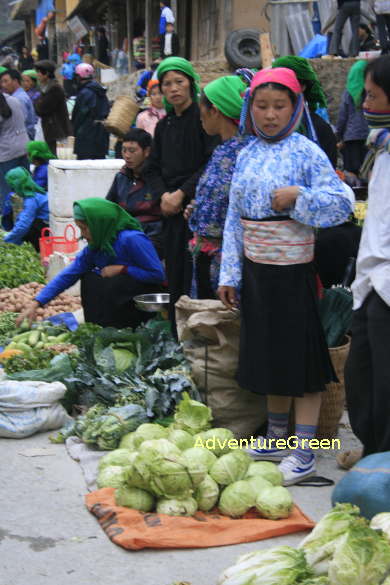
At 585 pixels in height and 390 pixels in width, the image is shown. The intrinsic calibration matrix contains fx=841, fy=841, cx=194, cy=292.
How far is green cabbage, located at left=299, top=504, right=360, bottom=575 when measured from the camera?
2.44 metres

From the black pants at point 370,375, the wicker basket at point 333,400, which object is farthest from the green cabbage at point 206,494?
the wicker basket at point 333,400

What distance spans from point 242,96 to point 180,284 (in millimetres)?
1423

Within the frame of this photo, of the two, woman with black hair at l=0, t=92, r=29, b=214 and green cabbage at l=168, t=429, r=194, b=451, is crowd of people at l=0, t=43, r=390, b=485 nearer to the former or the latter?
green cabbage at l=168, t=429, r=194, b=451

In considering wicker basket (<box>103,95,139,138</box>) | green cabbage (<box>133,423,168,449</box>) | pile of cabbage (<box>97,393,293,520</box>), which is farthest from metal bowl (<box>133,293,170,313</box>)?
wicker basket (<box>103,95,139,138</box>)

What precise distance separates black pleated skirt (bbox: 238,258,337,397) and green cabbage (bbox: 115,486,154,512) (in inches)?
30.9

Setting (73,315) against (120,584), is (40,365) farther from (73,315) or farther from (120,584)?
(120,584)

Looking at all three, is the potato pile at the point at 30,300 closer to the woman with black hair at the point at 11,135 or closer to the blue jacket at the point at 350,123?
the blue jacket at the point at 350,123

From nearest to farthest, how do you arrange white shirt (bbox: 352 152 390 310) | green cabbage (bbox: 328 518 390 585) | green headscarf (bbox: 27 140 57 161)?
Result: green cabbage (bbox: 328 518 390 585) < white shirt (bbox: 352 152 390 310) < green headscarf (bbox: 27 140 57 161)

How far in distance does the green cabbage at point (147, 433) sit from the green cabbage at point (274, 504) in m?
0.70

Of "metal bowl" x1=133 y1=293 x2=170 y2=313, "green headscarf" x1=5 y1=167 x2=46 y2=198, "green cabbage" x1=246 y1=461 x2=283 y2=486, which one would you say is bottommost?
"green cabbage" x1=246 y1=461 x2=283 y2=486

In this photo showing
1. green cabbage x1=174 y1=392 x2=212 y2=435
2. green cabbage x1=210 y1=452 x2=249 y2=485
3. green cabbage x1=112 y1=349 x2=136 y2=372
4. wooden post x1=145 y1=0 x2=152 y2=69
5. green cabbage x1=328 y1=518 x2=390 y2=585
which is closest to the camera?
green cabbage x1=328 y1=518 x2=390 y2=585

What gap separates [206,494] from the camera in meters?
3.62

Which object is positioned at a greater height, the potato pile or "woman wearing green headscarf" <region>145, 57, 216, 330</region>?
"woman wearing green headscarf" <region>145, 57, 216, 330</region>

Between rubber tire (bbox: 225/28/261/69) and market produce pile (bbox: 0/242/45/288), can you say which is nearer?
market produce pile (bbox: 0/242/45/288)
